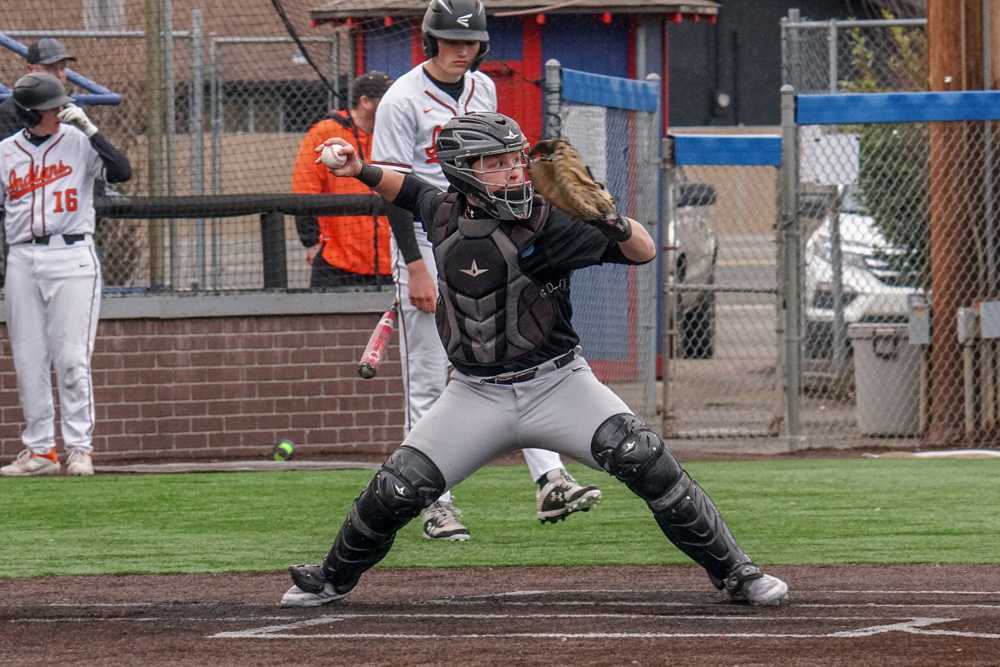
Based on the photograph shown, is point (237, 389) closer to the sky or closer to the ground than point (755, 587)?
closer to the sky

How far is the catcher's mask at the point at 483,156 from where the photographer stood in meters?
6.38

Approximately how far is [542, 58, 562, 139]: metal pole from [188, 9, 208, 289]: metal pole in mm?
2578

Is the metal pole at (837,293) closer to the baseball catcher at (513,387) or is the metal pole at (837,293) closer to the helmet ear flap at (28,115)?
the helmet ear flap at (28,115)

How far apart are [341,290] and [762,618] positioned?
6851mm

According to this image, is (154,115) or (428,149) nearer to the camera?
(428,149)

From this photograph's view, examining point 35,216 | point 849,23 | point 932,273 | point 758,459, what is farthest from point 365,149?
point 849,23

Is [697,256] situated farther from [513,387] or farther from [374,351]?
[513,387]

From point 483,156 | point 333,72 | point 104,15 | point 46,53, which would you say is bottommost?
point 483,156

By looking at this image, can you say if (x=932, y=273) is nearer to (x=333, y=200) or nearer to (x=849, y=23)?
(x=849, y=23)

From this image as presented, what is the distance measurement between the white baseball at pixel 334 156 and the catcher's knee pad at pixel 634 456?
4.20 ft

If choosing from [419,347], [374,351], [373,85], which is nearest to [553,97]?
[373,85]

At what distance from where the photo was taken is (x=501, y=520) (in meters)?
9.30

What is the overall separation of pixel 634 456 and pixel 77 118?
563cm

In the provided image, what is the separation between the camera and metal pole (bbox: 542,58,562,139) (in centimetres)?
1171
